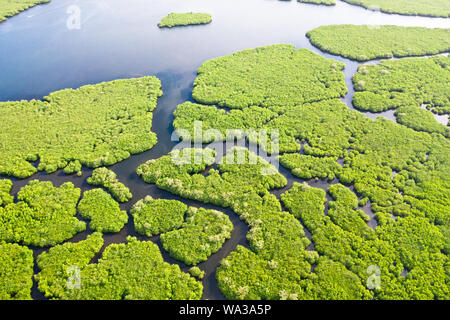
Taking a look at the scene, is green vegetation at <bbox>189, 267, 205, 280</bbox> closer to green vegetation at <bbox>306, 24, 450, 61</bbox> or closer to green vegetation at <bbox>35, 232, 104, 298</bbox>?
green vegetation at <bbox>35, 232, 104, 298</bbox>

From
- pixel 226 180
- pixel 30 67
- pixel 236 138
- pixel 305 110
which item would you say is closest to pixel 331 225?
pixel 226 180

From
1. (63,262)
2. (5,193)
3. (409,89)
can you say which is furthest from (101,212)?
(409,89)

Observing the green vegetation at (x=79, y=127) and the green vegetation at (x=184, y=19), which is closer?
the green vegetation at (x=79, y=127)

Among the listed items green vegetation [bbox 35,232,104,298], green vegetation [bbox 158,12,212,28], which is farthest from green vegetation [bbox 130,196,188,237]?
green vegetation [bbox 158,12,212,28]

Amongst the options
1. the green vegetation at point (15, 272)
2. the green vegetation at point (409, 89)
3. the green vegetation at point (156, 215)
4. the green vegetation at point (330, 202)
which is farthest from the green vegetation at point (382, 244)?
the green vegetation at point (15, 272)

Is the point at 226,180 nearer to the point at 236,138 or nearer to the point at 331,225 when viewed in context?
the point at 236,138

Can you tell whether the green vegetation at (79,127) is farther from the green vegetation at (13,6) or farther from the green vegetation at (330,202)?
the green vegetation at (13,6)
